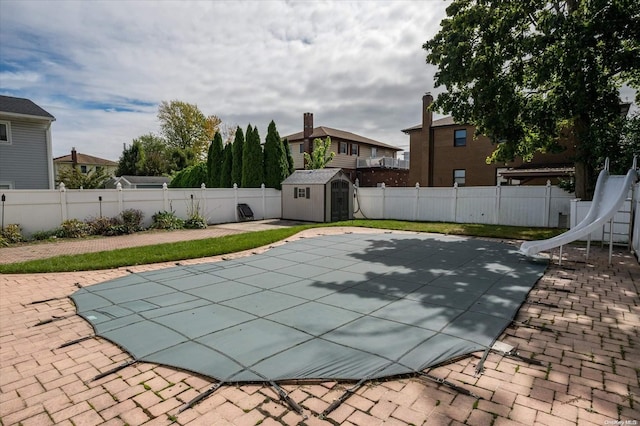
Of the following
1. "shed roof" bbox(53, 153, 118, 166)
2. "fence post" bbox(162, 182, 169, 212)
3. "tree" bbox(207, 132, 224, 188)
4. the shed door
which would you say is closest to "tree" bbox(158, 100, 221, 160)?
"shed roof" bbox(53, 153, 118, 166)

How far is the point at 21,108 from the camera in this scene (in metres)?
14.4

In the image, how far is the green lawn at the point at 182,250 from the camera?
6.82 metres

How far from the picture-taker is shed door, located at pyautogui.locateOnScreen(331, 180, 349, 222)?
1645 cm

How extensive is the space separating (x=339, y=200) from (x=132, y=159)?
1261 inches

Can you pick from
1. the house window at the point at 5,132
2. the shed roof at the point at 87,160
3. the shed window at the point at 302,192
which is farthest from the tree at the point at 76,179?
the shed roof at the point at 87,160

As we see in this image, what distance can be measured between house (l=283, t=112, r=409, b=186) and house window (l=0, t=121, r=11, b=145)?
18779 mm

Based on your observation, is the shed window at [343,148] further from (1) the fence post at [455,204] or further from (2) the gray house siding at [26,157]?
(2) the gray house siding at [26,157]

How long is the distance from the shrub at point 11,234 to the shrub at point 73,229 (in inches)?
40.6

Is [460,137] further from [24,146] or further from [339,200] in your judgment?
[24,146]

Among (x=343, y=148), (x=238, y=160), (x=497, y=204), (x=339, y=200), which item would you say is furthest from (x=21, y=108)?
(x=343, y=148)

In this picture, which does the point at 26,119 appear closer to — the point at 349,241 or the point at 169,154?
the point at 349,241

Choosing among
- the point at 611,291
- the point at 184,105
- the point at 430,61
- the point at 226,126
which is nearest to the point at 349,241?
the point at 611,291

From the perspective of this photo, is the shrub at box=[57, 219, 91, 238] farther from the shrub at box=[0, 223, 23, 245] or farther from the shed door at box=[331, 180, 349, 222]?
the shed door at box=[331, 180, 349, 222]

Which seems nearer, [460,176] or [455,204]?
[455,204]
